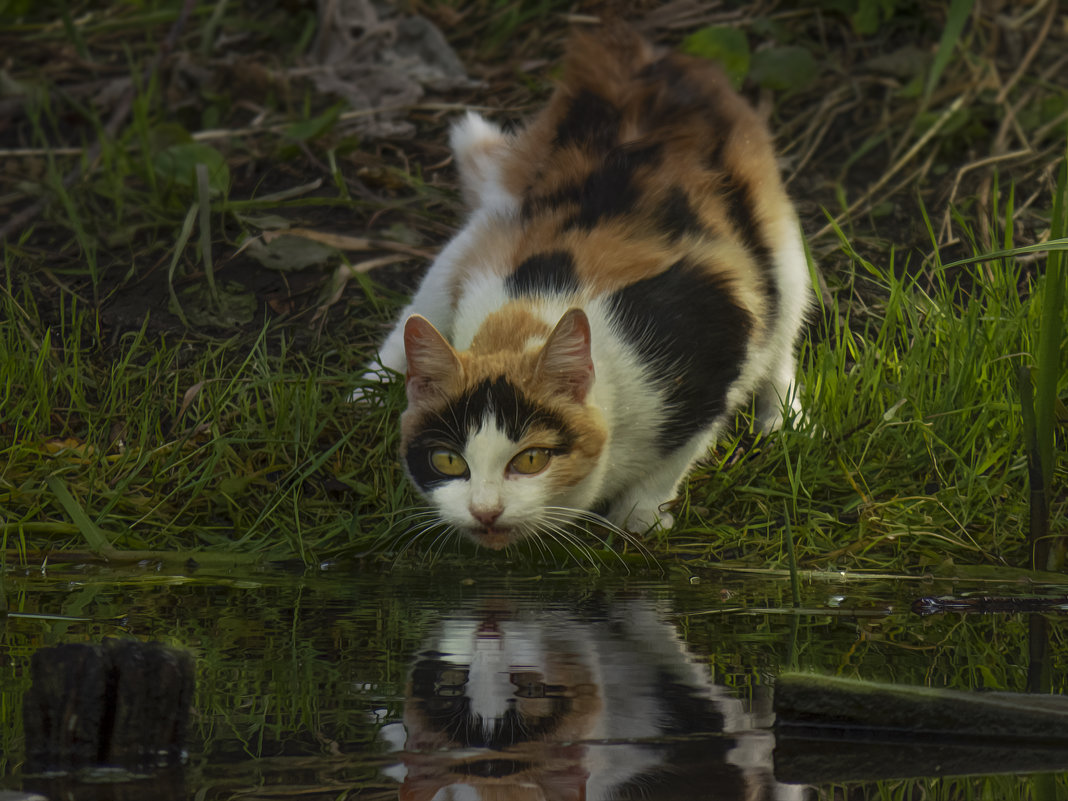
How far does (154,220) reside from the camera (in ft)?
17.9

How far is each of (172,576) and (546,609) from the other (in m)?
1.03

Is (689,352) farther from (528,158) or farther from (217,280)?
(217,280)

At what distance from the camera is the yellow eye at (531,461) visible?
140 inches

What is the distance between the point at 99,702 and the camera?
196cm

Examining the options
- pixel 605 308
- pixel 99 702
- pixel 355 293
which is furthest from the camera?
pixel 355 293

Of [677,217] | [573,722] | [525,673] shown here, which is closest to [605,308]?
[677,217]

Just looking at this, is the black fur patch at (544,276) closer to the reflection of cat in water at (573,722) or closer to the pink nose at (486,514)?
A: the pink nose at (486,514)

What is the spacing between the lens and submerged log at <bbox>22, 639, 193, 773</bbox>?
1947 mm

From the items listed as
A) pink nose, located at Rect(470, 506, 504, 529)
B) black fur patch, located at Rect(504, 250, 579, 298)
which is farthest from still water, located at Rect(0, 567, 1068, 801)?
black fur patch, located at Rect(504, 250, 579, 298)

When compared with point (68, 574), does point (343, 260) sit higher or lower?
higher

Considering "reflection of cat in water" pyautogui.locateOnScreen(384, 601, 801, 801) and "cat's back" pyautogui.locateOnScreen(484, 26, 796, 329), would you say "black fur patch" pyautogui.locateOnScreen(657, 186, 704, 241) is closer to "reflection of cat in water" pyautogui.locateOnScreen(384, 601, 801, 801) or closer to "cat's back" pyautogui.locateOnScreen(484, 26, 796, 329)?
"cat's back" pyautogui.locateOnScreen(484, 26, 796, 329)

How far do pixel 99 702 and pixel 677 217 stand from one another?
2.55 meters

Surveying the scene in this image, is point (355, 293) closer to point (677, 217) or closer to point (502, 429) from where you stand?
point (677, 217)

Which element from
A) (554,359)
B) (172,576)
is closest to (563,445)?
(554,359)
